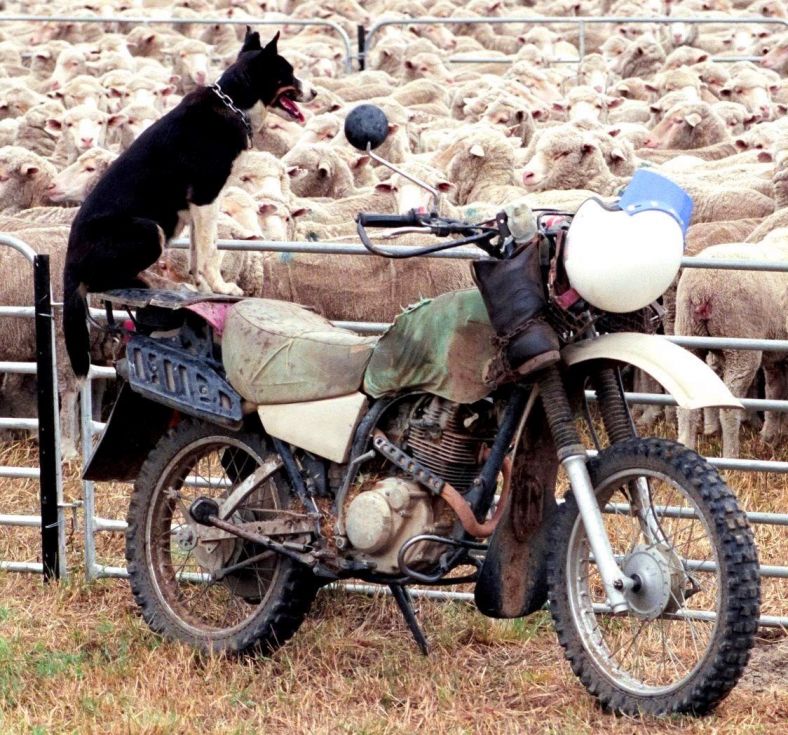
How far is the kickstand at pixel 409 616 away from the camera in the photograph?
4.71 meters

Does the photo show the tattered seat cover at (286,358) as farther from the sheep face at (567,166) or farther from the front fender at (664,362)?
the sheep face at (567,166)

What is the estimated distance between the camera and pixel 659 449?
4.00m

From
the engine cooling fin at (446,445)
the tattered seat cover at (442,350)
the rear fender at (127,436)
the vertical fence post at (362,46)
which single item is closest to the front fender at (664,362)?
the tattered seat cover at (442,350)

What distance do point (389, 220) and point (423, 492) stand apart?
77cm

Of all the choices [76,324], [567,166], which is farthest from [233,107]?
[567,166]

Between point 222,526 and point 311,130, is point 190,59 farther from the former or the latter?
point 222,526

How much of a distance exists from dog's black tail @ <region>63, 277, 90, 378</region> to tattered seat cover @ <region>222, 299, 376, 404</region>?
2.20 feet

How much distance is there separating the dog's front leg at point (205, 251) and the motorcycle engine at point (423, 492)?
1.36m

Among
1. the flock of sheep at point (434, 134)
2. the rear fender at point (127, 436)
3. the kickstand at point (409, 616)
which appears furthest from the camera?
the flock of sheep at point (434, 134)

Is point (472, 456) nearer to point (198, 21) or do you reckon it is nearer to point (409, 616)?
point (409, 616)

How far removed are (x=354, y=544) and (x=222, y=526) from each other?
50 centimetres

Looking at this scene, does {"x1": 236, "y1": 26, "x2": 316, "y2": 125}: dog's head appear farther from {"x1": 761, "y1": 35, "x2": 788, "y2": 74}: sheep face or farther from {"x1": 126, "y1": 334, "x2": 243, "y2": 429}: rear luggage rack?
{"x1": 761, "y1": 35, "x2": 788, "y2": 74}: sheep face

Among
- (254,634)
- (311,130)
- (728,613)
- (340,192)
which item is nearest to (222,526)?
(254,634)

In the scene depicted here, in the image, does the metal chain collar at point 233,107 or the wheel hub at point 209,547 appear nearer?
the wheel hub at point 209,547
